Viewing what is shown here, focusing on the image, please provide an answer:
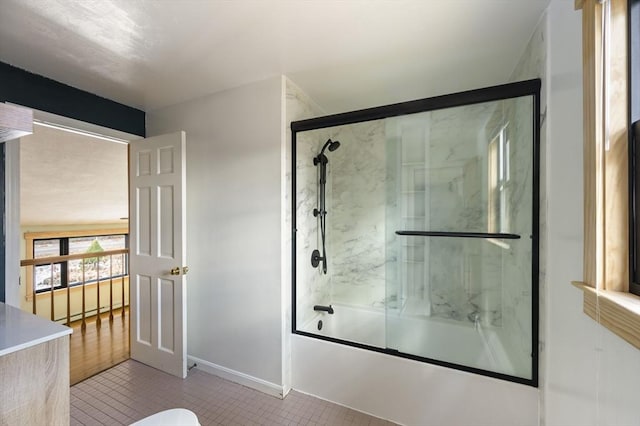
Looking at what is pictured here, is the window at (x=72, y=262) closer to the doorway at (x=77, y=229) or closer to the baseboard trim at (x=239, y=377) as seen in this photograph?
the doorway at (x=77, y=229)

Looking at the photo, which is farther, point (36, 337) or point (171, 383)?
point (171, 383)

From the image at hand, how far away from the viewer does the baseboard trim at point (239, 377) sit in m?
1.95

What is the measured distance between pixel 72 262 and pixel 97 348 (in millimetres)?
3292

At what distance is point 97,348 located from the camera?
270cm

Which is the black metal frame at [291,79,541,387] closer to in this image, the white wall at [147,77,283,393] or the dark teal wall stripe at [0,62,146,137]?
the white wall at [147,77,283,393]

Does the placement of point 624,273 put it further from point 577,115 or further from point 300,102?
point 300,102

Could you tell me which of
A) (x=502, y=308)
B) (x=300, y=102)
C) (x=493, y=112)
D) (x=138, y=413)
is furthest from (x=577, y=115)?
(x=138, y=413)

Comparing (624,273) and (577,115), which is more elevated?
(577,115)

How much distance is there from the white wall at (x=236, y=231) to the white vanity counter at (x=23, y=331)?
108 centimetres

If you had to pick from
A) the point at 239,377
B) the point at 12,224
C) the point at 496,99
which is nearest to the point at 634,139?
the point at 496,99

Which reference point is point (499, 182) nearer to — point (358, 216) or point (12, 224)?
point (358, 216)

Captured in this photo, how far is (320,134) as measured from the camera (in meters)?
2.55

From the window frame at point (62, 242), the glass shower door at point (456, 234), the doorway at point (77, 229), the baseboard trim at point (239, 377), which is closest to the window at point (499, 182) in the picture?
the glass shower door at point (456, 234)

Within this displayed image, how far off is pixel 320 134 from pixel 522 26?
1.63m
